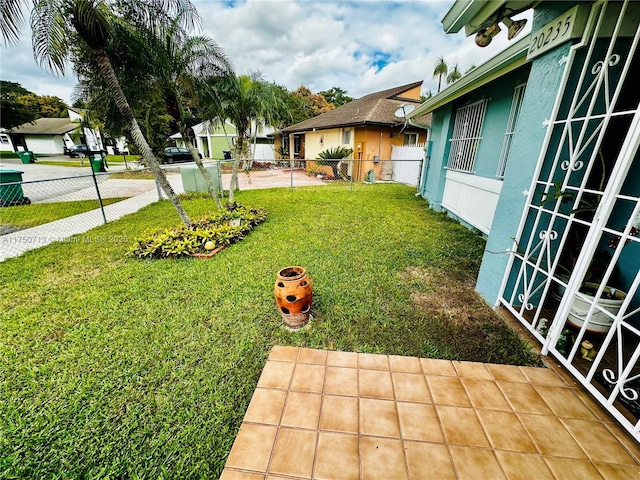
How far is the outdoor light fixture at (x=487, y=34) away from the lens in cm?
225

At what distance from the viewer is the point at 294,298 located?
8.09ft

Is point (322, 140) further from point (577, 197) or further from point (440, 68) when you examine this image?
point (577, 197)

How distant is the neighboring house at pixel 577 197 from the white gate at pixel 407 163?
887 centimetres

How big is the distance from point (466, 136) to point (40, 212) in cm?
1102

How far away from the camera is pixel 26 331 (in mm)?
2594

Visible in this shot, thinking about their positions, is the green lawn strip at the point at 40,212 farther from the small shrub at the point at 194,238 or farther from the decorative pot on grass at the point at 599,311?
the decorative pot on grass at the point at 599,311

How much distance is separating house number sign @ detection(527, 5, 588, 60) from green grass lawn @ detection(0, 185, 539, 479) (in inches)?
96.3

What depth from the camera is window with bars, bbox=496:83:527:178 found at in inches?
163

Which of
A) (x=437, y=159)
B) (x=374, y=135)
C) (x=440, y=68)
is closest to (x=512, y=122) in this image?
(x=437, y=159)

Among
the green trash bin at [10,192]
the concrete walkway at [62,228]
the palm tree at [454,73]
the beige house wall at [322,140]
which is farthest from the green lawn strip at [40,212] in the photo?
the palm tree at [454,73]

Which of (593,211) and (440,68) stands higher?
(440,68)

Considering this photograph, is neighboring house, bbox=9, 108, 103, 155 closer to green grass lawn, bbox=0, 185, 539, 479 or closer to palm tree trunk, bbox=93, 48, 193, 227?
palm tree trunk, bbox=93, 48, 193, 227

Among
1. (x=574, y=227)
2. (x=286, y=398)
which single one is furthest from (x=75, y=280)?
(x=574, y=227)

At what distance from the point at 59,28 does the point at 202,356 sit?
4.24 metres
